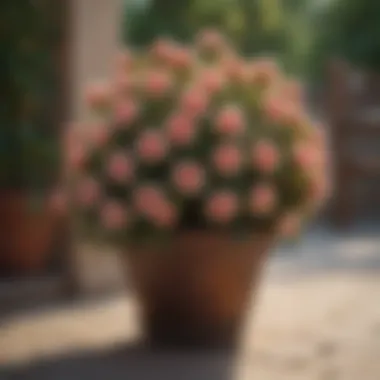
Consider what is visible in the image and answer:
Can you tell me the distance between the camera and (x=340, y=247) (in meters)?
3.64

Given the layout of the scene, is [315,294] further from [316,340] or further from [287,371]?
[287,371]

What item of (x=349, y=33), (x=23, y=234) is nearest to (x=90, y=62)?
(x=23, y=234)

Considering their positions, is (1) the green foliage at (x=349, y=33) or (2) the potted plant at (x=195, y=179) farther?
(1) the green foliage at (x=349, y=33)

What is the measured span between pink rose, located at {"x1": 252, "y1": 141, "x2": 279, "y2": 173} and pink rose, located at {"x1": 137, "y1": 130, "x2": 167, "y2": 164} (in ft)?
0.60

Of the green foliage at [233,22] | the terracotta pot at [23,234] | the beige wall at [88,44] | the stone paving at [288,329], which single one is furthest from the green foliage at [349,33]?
the terracotta pot at [23,234]

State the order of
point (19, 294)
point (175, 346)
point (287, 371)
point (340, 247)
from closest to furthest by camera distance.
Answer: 1. point (287, 371)
2. point (175, 346)
3. point (19, 294)
4. point (340, 247)

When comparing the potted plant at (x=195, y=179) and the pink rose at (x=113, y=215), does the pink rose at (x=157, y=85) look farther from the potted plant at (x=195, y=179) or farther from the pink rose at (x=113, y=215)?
the pink rose at (x=113, y=215)

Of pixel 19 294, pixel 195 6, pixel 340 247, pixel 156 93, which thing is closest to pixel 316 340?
pixel 156 93

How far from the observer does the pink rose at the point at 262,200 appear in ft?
6.36

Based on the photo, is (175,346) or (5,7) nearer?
(175,346)

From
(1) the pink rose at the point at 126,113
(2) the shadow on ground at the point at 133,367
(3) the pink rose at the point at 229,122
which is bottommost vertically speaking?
(2) the shadow on ground at the point at 133,367

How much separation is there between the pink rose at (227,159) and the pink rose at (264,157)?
0.03 m

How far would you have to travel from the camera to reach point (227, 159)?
6.31 feet

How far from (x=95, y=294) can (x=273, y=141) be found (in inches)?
36.6
